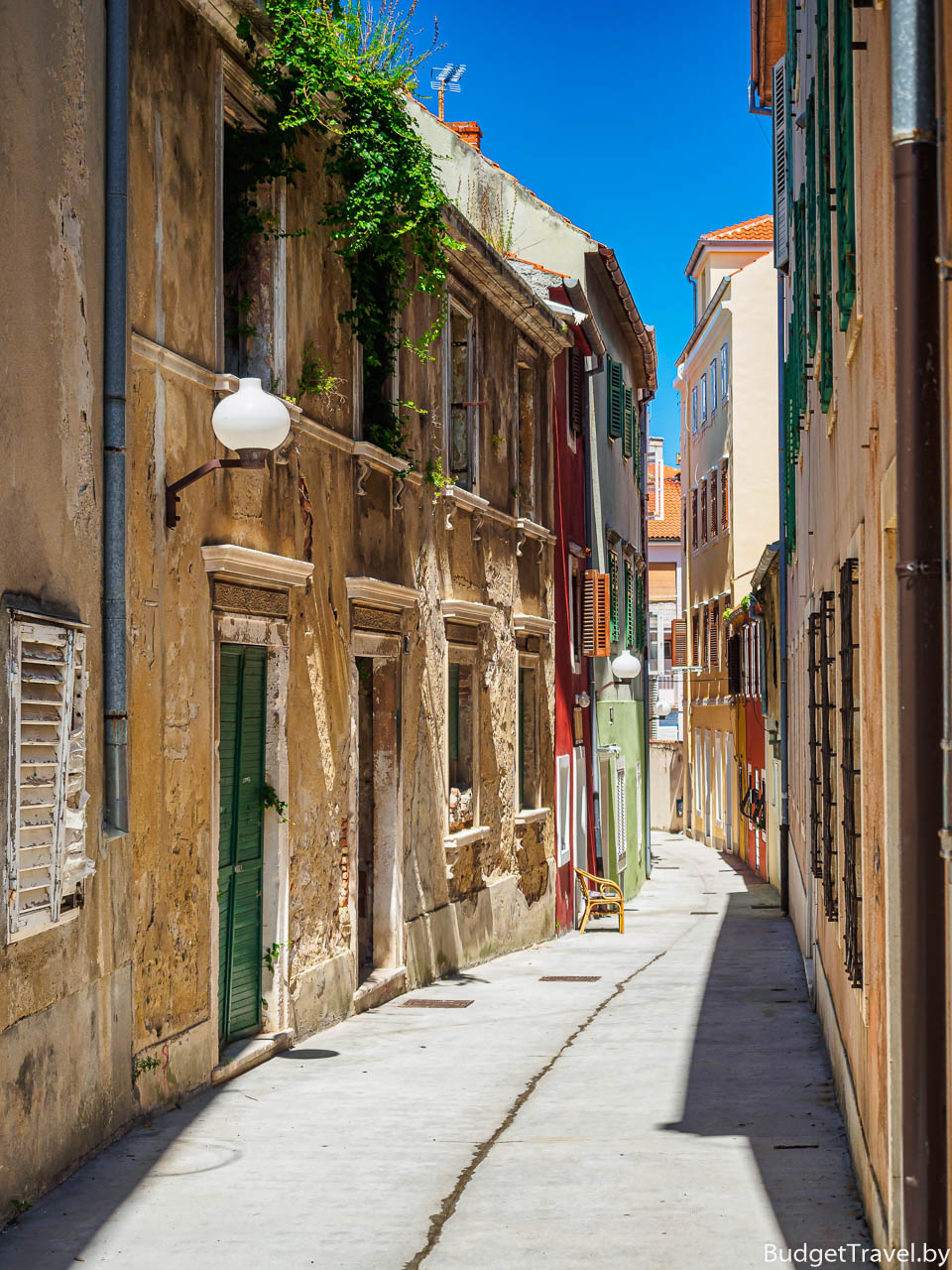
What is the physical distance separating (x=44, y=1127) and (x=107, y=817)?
4.83 ft

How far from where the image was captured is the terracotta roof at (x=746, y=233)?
1604 inches

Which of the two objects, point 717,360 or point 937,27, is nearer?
point 937,27

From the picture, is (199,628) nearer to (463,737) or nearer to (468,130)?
(463,737)

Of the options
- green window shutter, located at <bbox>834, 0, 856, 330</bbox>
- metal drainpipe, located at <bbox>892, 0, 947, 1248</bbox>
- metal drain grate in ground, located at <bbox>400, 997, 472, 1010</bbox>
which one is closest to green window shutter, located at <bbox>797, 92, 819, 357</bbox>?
green window shutter, located at <bbox>834, 0, 856, 330</bbox>

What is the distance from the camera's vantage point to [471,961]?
14953 mm

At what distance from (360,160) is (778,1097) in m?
6.83

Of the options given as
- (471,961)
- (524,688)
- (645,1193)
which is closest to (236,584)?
(645,1193)

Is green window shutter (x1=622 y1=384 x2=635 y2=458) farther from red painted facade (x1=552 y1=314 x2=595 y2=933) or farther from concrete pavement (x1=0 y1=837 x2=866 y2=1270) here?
concrete pavement (x1=0 y1=837 x2=866 y2=1270)

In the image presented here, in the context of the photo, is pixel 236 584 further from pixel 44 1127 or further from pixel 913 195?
pixel 913 195

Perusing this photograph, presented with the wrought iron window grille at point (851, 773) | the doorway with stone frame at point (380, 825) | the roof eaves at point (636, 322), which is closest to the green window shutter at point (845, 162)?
the wrought iron window grille at point (851, 773)

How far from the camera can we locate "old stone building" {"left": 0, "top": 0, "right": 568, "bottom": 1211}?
6426 mm

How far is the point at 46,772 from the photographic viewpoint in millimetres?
6328

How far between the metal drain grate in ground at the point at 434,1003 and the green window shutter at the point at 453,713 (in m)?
3.10

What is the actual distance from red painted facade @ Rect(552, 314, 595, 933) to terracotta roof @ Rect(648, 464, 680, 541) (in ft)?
109
